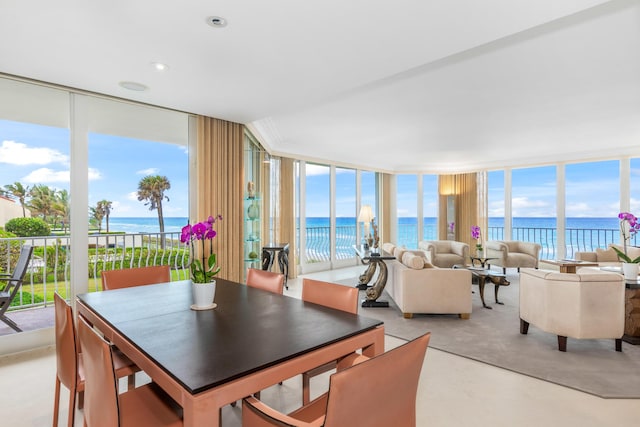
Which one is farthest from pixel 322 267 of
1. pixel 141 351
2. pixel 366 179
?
pixel 141 351

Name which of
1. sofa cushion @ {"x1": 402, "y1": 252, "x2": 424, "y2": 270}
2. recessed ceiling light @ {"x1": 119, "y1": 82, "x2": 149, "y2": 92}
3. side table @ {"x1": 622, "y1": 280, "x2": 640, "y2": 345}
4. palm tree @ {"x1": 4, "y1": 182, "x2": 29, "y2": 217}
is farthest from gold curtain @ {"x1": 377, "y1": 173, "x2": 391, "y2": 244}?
palm tree @ {"x1": 4, "y1": 182, "x2": 29, "y2": 217}

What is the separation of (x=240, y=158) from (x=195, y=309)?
2.97 meters

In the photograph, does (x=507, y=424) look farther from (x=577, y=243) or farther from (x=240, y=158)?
(x=577, y=243)

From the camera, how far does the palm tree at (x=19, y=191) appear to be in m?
4.17

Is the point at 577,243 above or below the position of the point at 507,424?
above

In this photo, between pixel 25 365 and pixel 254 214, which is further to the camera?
pixel 254 214

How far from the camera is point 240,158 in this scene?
173 inches

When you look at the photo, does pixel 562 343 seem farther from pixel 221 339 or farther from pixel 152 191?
pixel 152 191

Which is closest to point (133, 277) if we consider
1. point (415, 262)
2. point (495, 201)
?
point (415, 262)

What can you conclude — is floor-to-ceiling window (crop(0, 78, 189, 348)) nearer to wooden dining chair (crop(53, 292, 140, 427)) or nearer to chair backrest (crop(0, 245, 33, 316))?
chair backrest (crop(0, 245, 33, 316))

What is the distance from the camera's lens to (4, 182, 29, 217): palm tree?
13.7 ft

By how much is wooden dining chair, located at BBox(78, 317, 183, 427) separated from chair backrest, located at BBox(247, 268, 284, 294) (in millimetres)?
945

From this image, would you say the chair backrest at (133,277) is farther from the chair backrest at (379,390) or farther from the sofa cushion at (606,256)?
the sofa cushion at (606,256)

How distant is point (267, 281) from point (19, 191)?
4.08 meters
